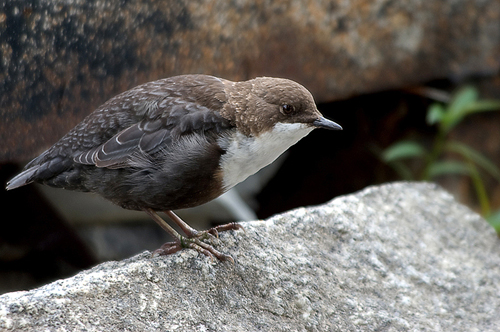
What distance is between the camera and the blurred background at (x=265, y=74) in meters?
3.44

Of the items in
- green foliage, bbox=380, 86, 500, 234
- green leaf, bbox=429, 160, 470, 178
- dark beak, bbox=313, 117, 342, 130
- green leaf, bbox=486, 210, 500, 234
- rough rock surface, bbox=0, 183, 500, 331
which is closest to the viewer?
rough rock surface, bbox=0, 183, 500, 331

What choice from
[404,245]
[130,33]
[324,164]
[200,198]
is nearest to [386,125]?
[324,164]

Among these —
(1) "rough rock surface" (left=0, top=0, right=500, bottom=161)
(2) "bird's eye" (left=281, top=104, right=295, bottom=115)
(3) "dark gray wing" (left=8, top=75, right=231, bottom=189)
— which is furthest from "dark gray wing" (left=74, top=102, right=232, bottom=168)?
(1) "rough rock surface" (left=0, top=0, right=500, bottom=161)

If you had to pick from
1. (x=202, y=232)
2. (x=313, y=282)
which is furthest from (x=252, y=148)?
(x=313, y=282)

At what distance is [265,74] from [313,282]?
6.96ft

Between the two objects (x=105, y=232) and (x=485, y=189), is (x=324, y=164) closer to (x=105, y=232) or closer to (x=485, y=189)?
(x=485, y=189)

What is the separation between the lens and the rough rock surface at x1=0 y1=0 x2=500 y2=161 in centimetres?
334

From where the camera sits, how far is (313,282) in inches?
106

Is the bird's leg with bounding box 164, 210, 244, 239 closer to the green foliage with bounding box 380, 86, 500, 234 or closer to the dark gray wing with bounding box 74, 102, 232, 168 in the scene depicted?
the dark gray wing with bounding box 74, 102, 232, 168

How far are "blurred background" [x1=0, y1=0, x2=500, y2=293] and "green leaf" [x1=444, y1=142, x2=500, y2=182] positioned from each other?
0.03 metres

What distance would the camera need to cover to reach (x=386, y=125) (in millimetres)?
5562

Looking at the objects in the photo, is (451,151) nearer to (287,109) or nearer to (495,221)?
(495,221)

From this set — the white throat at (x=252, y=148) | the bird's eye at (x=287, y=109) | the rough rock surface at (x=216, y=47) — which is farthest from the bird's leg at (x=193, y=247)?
the rough rock surface at (x=216, y=47)

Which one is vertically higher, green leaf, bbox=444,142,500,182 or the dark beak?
the dark beak
